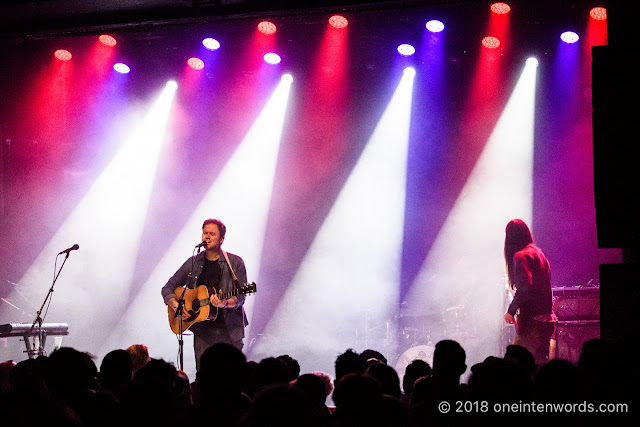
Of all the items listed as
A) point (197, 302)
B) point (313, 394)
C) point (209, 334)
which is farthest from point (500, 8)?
point (313, 394)

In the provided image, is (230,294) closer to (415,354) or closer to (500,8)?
(415,354)

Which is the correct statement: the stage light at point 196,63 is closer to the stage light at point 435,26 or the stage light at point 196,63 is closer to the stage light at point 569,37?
the stage light at point 435,26

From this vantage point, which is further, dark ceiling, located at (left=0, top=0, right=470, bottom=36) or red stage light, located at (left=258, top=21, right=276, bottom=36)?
red stage light, located at (left=258, top=21, right=276, bottom=36)

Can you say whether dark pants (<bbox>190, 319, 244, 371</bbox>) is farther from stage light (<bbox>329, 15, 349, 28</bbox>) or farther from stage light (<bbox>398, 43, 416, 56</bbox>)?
stage light (<bbox>398, 43, 416, 56</bbox>)

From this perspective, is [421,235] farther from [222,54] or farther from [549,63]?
[222,54]

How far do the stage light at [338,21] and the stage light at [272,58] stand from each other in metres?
1.10

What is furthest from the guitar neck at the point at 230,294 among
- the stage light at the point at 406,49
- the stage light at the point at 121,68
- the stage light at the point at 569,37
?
the stage light at the point at 569,37

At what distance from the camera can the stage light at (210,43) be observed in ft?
31.8

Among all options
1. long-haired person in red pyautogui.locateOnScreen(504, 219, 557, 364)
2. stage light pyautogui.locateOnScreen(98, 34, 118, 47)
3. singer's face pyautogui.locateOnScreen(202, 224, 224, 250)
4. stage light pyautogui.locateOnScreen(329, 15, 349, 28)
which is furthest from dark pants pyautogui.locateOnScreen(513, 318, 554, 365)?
stage light pyautogui.locateOnScreen(98, 34, 118, 47)

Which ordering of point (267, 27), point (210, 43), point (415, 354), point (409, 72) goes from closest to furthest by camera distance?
point (415, 354) → point (267, 27) → point (210, 43) → point (409, 72)

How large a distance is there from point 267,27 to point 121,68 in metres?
2.67

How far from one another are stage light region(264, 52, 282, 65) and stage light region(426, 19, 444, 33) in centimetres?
241

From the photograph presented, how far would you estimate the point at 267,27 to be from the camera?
30.7 feet

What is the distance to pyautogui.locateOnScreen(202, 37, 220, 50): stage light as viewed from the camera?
9.68 meters
